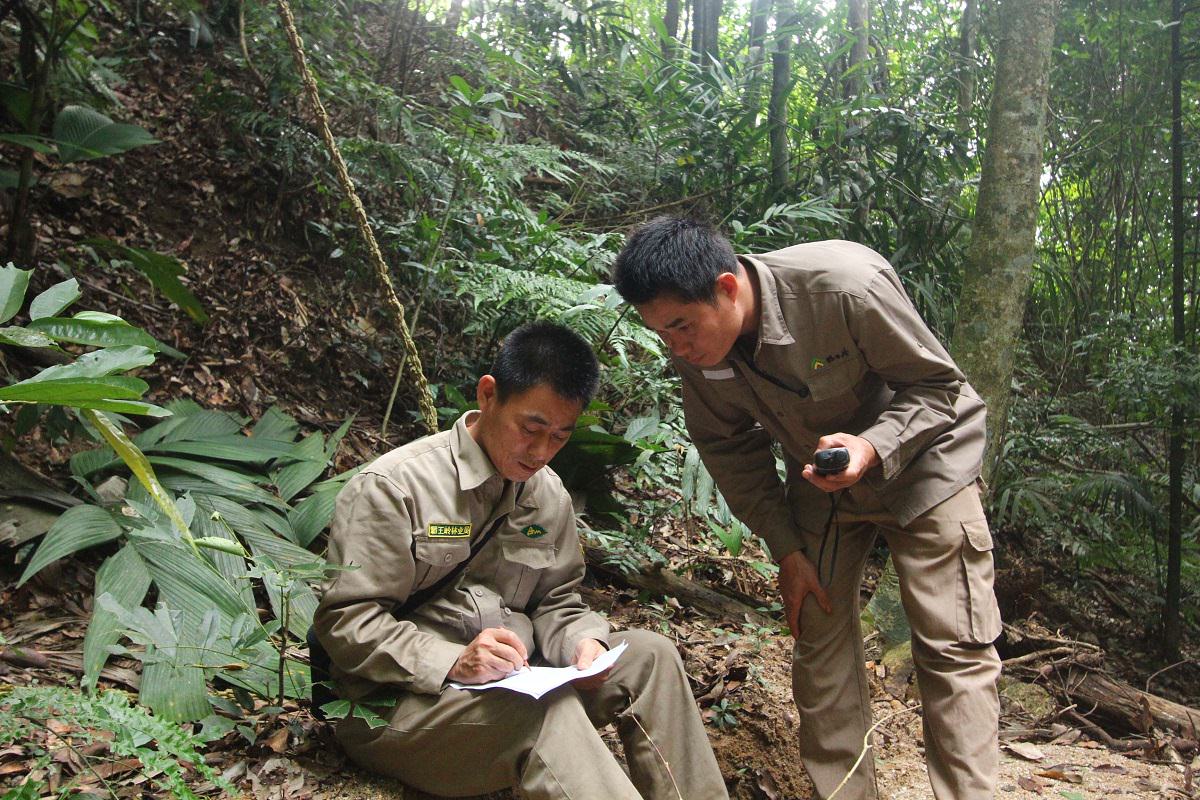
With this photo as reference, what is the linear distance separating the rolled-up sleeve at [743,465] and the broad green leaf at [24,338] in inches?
70.7

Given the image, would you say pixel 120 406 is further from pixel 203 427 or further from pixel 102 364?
pixel 203 427

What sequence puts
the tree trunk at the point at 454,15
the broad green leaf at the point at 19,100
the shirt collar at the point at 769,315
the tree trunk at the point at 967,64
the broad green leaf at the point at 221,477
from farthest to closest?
the tree trunk at the point at 454,15 < the tree trunk at the point at 967,64 < the broad green leaf at the point at 19,100 < the broad green leaf at the point at 221,477 < the shirt collar at the point at 769,315

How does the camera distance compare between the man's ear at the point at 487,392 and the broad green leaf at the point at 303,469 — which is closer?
the man's ear at the point at 487,392

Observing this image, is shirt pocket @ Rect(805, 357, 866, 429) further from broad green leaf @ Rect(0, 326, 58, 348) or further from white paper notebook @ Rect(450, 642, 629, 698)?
broad green leaf @ Rect(0, 326, 58, 348)

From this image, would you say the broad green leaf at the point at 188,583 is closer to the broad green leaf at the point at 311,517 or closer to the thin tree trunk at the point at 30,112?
the broad green leaf at the point at 311,517

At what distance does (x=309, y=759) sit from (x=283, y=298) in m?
3.68

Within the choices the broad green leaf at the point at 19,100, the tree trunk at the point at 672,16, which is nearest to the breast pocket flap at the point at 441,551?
the broad green leaf at the point at 19,100

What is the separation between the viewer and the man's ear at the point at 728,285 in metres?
2.55

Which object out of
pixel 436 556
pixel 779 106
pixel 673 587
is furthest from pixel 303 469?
pixel 779 106

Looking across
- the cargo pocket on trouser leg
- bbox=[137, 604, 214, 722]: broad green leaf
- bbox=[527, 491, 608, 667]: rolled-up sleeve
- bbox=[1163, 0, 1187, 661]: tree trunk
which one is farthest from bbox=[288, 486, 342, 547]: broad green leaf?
bbox=[1163, 0, 1187, 661]: tree trunk

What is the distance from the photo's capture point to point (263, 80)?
5.97m

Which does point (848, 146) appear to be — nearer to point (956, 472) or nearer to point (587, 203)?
point (587, 203)

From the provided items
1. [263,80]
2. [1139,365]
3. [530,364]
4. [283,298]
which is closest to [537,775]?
[530,364]

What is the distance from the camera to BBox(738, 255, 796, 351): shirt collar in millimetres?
2637
